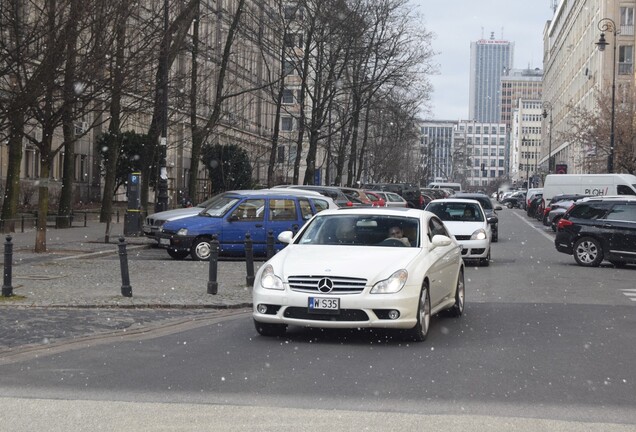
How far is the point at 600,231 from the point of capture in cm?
2294

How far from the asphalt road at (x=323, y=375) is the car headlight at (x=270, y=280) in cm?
60

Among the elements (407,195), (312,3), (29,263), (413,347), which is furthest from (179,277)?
(407,195)

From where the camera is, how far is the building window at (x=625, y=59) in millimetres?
82562

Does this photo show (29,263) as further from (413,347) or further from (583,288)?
(413,347)

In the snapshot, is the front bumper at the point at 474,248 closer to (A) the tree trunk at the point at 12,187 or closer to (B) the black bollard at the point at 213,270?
(B) the black bollard at the point at 213,270

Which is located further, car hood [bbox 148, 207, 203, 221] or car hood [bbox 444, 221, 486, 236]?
car hood [bbox 148, 207, 203, 221]

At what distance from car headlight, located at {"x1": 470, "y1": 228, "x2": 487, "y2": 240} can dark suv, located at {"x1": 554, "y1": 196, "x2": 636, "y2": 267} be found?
2246 mm

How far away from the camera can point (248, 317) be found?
13.1 metres

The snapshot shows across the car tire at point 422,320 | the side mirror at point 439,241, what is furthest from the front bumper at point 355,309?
the side mirror at point 439,241

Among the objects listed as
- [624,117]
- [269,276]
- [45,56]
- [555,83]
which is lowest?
[269,276]

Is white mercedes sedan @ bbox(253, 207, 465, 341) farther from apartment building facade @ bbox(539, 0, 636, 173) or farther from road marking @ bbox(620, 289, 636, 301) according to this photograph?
apartment building facade @ bbox(539, 0, 636, 173)

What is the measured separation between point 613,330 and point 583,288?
19.2 ft

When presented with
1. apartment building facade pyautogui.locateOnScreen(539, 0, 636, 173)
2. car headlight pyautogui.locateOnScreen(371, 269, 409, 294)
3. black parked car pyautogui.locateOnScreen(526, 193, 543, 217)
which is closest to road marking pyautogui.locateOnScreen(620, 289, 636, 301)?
car headlight pyautogui.locateOnScreen(371, 269, 409, 294)

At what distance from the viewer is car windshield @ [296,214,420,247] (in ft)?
39.1
